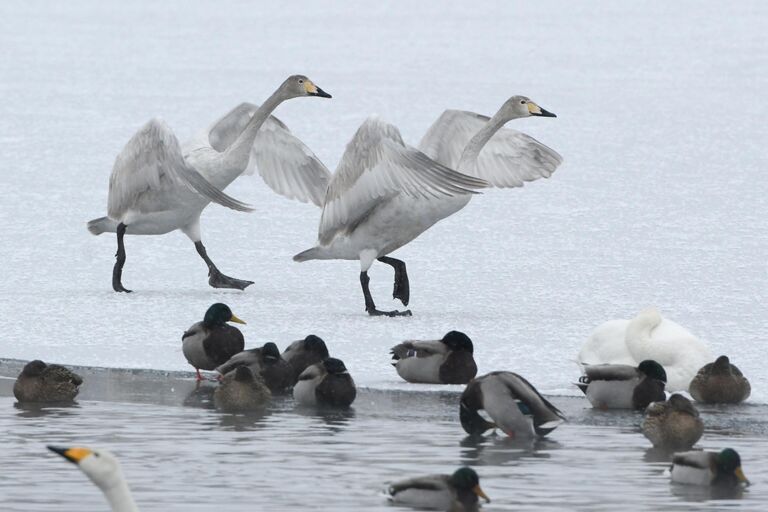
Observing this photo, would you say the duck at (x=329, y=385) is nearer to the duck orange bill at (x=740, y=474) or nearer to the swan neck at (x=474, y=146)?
the duck orange bill at (x=740, y=474)

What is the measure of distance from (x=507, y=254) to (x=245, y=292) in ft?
8.50

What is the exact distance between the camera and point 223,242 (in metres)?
14.9

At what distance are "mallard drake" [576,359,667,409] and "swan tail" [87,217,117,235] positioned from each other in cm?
600

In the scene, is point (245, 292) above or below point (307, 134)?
below

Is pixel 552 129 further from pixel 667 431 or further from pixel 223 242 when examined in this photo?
pixel 667 431

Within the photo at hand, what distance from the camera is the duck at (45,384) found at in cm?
839

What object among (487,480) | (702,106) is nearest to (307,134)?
(702,106)

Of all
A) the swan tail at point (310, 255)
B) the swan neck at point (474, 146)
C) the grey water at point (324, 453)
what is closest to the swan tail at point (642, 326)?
the grey water at point (324, 453)

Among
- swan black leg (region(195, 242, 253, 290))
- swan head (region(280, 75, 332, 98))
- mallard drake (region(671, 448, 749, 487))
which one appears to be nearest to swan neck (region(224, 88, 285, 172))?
swan head (region(280, 75, 332, 98))

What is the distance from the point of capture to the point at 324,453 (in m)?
7.02

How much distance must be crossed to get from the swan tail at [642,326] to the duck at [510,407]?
1.37 meters

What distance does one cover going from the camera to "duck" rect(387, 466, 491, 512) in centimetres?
588

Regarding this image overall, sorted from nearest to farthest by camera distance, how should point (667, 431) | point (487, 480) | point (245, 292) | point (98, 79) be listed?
point (487, 480), point (667, 431), point (245, 292), point (98, 79)

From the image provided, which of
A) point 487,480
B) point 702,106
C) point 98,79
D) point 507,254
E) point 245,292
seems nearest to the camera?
point 487,480
